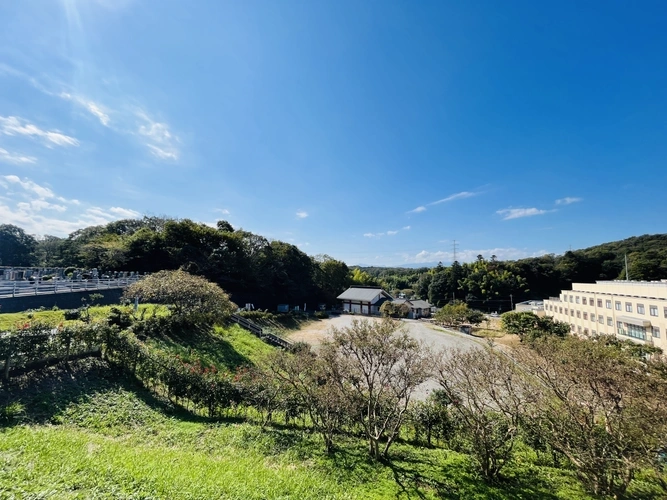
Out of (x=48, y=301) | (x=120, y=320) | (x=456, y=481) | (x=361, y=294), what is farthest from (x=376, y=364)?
(x=361, y=294)

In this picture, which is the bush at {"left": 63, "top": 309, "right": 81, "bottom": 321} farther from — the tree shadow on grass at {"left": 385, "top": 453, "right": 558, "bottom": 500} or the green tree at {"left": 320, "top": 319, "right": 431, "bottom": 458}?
the tree shadow on grass at {"left": 385, "top": 453, "right": 558, "bottom": 500}

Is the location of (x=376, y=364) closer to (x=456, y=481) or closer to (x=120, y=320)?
(x=456, y=481)

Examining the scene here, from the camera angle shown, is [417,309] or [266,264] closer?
[266,264]

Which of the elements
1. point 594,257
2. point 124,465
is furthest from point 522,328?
point 594,257

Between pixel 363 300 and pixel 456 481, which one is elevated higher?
pixel 363 300

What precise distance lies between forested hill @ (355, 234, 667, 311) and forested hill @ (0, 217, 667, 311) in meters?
0.16

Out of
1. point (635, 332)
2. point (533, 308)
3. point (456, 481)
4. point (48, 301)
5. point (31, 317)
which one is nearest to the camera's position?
point (456, 481)

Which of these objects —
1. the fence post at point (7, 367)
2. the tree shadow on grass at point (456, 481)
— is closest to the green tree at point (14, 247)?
the fence post at point (7, 367)

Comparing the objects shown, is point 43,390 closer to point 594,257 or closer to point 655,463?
point 655,463

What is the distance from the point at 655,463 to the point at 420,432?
493 cm

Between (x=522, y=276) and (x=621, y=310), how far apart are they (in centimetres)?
3214

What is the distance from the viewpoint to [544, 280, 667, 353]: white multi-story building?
18.9m

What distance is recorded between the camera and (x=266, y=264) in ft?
118

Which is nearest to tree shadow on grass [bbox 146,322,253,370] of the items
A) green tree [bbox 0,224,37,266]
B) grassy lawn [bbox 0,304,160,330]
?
grassy lawn [bbox 0,304,160,330]
